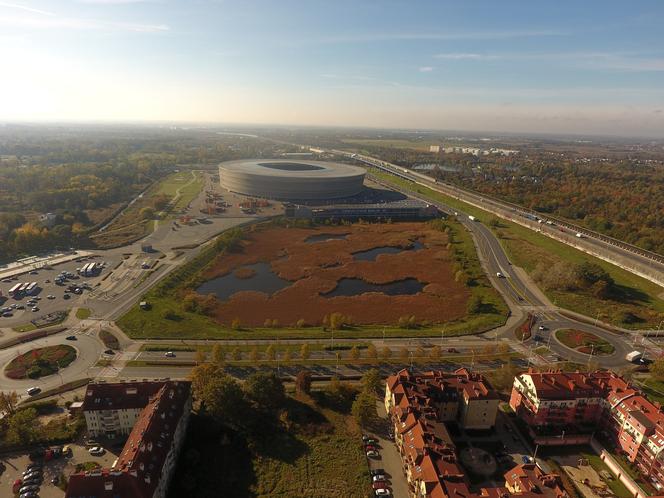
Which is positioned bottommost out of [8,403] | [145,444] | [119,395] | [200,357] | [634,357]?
[8,403]

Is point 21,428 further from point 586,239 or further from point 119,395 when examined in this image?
point 586,239

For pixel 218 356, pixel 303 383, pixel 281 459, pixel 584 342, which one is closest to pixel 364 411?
pixel 303 383

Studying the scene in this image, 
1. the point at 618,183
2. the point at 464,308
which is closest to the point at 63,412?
the point at 464,308

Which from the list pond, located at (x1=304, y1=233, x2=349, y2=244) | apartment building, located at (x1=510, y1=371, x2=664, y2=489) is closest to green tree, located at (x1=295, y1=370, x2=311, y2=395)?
apartment building, located at (x1=510, y1=371, x2=664, y2=489)

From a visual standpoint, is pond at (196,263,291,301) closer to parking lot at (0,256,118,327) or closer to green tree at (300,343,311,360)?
parking lot at (0,256,118,327)

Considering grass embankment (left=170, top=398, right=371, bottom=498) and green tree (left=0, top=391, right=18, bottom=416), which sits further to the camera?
green tree (left=0, top=391, right=18, bottom=416)

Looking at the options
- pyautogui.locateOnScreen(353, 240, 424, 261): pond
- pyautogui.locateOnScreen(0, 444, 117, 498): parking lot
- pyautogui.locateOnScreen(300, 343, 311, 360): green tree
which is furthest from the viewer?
pyautogui.locateOnScreen(353, 240, 424, 261): pond

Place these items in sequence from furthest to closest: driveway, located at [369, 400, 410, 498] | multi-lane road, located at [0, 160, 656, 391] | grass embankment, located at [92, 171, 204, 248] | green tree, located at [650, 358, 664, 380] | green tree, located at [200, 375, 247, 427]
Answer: grass embankment, located at [92, 171, 204, 248] < green tree, located at [650, 358, 664, 380] < multi-lane road, located at [0, 160, 656, 391] < green tree, located at [200, 375, 247, 427] < driveway, located at [369, 400, 410, 498]
